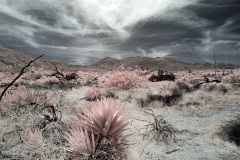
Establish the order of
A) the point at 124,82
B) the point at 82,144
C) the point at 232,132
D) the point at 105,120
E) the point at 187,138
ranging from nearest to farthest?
the point at 82,144 → the point at 105,120 → the point at 187,138 → the point at 232,132 → the point at 124,82

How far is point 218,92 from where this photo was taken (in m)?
14.5

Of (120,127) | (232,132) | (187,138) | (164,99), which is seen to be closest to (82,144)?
(120,127)

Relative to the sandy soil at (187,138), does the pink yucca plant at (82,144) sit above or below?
above

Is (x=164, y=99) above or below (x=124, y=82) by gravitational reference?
below

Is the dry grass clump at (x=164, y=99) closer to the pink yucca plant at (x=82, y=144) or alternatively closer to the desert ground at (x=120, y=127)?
the desert ground at (x=120, y=127)

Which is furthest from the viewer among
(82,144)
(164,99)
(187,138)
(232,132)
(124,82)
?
(124,82)

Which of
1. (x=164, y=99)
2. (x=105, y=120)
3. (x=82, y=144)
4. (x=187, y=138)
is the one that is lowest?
(x=187, y=138)

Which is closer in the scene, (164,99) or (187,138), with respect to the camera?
(187,138)

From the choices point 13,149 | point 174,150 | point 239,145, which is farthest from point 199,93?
point 13,149

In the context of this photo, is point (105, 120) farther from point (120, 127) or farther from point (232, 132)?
point (232, 132)

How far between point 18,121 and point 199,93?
35.5 ft

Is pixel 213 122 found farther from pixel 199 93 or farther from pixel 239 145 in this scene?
pixel 199 93

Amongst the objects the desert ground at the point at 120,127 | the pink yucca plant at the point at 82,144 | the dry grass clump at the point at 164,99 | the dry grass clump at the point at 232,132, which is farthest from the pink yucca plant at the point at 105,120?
the dry grass clump at the point at 164,99

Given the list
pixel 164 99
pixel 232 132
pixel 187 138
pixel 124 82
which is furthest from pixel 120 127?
pixel 124 82
